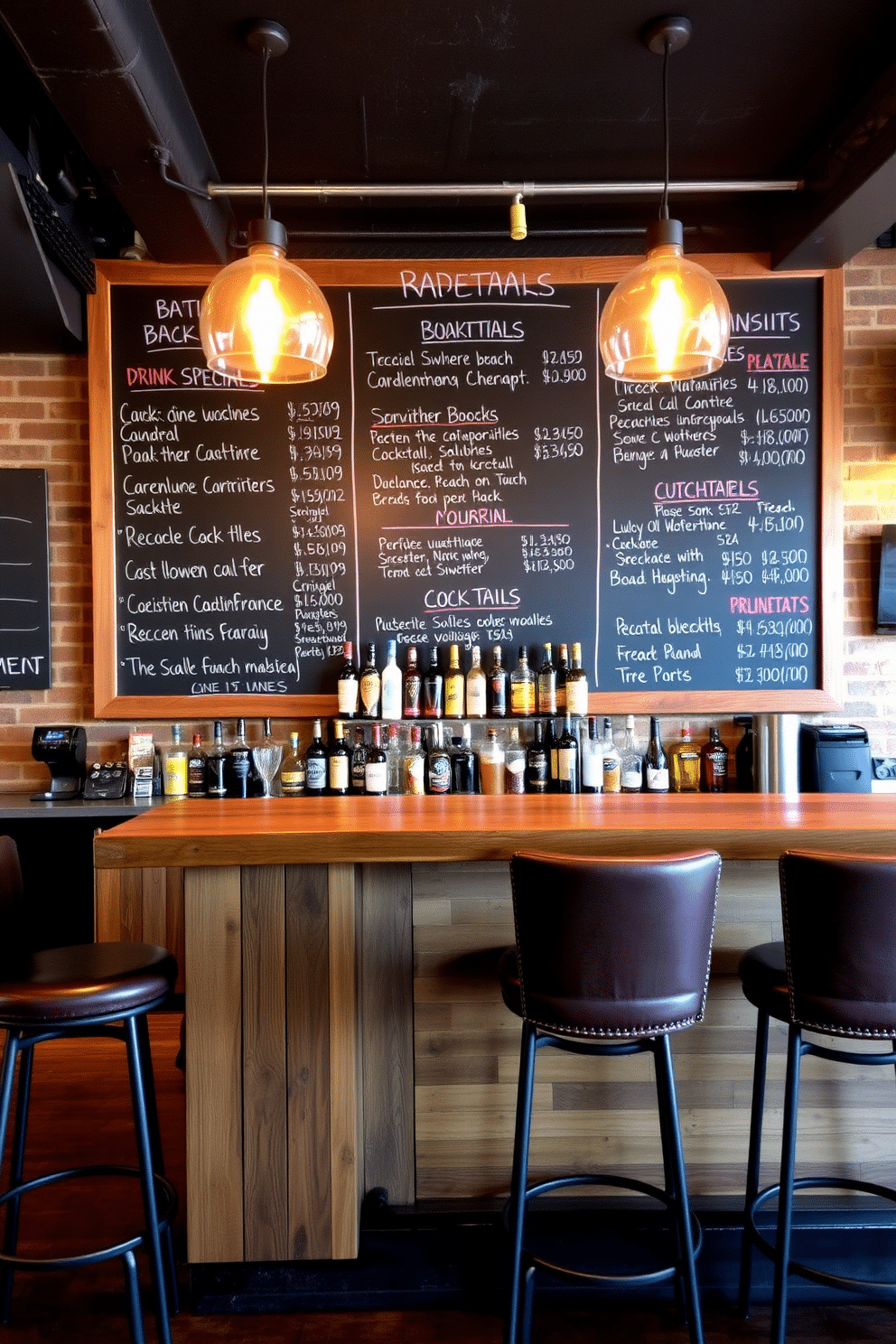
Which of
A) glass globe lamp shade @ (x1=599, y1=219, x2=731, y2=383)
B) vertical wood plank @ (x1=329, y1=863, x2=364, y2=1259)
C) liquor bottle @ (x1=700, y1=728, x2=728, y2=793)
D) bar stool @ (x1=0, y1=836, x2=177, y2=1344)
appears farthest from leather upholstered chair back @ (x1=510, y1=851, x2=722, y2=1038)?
liquor bottle @ (x1=700, y1=728, x2=728, y2=793)

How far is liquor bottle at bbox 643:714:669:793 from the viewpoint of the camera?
11.0ft

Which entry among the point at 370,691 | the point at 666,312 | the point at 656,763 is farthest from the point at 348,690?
the point at 666,312

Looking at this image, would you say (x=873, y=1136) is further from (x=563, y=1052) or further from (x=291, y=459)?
(x=291, y=459)

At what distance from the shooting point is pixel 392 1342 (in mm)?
1717

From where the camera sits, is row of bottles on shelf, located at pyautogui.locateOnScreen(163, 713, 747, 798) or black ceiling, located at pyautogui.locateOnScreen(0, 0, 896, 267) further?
row of bottles on shelf, located at pyautogui.locateOnScreen(163, 713, 747, 798)

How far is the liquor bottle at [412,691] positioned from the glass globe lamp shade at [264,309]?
59.7 inches

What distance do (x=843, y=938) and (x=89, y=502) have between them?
316cm

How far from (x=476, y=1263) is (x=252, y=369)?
6.60ft

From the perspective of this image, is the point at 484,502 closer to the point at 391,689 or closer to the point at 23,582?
the point at 391,689

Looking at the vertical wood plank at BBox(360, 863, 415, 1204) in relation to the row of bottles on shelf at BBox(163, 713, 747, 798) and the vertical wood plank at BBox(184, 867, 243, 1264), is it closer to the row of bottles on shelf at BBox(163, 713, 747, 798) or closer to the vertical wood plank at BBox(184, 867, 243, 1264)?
the vertical wood plank at BBox(184, 867, 243, 1264)

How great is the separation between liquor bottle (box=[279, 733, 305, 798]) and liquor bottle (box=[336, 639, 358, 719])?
0.77 ft

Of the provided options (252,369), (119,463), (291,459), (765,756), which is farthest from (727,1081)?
(119,463)

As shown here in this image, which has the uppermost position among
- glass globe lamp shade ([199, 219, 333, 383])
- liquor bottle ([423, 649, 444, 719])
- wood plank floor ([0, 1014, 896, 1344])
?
glass globe lamp shade ([199, 219, 333, 383])

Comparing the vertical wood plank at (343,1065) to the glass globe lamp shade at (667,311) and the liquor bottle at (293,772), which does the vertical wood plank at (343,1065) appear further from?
the liquor bottle at (293,772)
